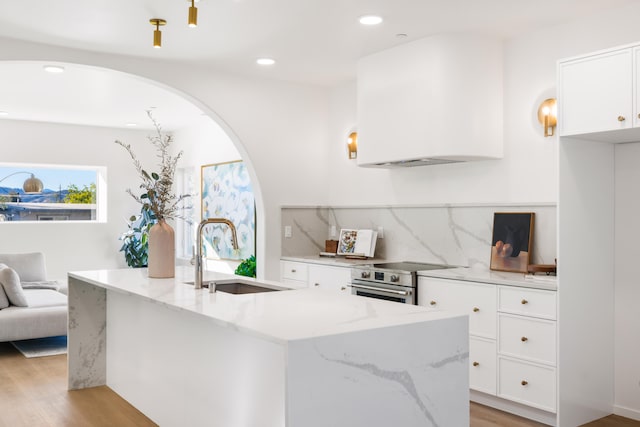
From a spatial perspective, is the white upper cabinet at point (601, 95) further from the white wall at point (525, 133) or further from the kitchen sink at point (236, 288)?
the kitchen sink at point (236, 288)

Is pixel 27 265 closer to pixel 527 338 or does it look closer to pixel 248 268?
pixel 248 268

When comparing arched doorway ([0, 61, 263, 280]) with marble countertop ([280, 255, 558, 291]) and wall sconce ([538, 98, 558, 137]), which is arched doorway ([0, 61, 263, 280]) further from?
wall sconce ([538, 98, 558, 137])

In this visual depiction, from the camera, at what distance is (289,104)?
5.81 meters

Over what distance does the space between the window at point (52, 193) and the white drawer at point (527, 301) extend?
6960mm

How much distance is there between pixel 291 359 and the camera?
6.36 feet

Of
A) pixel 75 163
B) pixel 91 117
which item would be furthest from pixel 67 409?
pixel 75 163

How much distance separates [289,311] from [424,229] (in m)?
2.81

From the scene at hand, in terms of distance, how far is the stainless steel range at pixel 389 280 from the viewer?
436cm

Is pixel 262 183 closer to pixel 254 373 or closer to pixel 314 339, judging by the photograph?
pixel 254 373

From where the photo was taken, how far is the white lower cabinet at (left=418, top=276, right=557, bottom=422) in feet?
11.9

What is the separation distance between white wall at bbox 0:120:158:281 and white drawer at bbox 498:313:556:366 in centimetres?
680

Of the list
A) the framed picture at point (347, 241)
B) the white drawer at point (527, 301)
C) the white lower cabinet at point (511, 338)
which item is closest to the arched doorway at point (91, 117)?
the framed picture at point (347, 241)

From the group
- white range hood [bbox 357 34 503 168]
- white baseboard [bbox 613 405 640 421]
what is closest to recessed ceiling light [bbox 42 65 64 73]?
white range hood [bbox 357 34 503 168]

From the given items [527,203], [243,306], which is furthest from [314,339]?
[527,203]
